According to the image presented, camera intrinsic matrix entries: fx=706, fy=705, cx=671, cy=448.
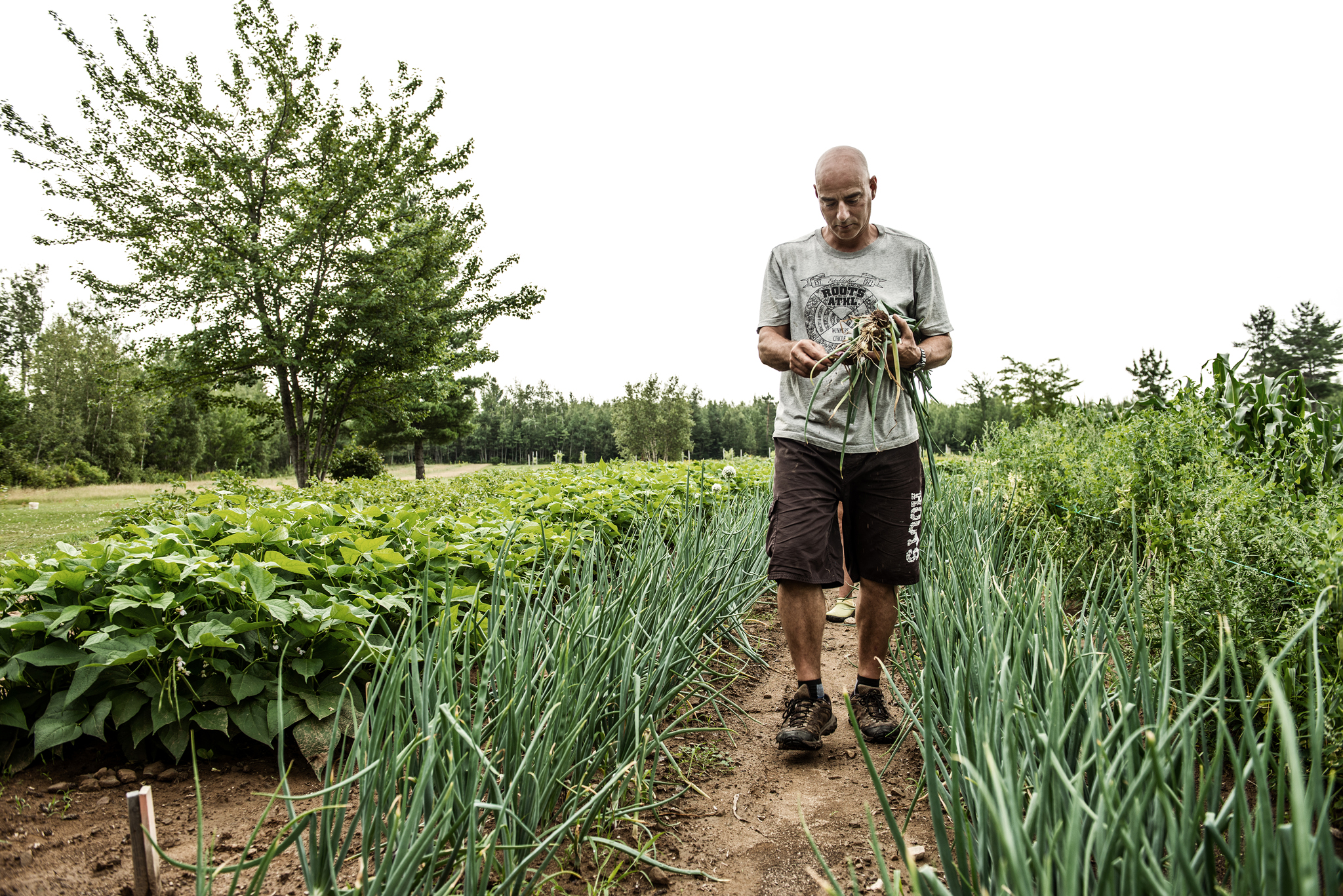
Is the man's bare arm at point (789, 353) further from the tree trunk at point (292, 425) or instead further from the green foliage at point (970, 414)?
the green foliage at point (970, 414)

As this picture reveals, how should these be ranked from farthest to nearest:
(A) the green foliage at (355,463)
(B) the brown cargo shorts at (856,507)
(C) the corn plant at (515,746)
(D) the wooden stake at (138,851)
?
(A) the green foliage at (355,463), (B) the brown cargo shorts at (856,507), (D) the wooden stake at (138,851), (C) the corn plant at (515,746)

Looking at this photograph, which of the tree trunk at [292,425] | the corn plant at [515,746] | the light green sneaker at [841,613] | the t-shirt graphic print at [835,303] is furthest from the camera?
the tree trunk at [292,425]

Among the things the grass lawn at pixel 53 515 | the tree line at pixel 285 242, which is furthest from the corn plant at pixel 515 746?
the tree line at pixel 285 242

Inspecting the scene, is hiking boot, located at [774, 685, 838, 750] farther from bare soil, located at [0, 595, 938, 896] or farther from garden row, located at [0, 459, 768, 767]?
garden row, located at [0, 459, 768, 767]

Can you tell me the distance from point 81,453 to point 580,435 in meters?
32.6

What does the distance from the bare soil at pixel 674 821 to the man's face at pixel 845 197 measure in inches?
56.5

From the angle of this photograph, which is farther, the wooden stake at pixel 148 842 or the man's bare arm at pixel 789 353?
the man's bare arm at pixel 789 353

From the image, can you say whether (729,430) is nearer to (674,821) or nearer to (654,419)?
(654,419)

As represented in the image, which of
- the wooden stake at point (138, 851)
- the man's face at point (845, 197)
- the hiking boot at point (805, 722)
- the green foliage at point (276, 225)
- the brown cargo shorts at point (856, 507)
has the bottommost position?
the hiking boot at point (805, 722)

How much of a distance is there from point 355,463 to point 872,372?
49.6ft

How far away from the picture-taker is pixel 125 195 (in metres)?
9.03

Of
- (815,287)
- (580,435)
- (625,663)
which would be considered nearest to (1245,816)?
(625,663)

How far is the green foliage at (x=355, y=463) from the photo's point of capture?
14938mm

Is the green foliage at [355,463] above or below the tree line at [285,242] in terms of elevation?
below
